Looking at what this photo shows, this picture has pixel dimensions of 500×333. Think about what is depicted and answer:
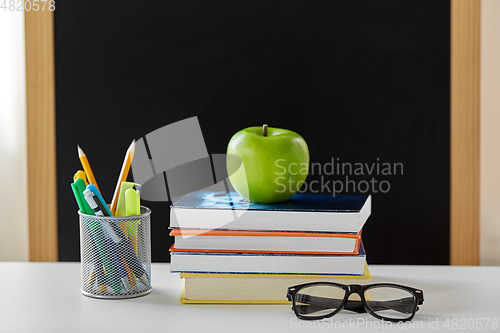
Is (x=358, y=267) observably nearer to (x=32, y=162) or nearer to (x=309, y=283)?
(x=309, y=283)

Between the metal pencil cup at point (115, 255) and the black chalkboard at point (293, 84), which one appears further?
the black chalkboard at point (293, 84)

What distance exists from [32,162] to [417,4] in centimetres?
94

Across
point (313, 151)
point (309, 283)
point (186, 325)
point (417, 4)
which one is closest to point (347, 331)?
point (309, 283)

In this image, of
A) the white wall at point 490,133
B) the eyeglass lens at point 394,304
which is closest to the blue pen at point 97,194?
the eyeglass lens at point 394,304

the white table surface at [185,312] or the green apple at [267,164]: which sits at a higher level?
the green apple at [267,164]

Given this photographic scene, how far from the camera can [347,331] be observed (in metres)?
0.62

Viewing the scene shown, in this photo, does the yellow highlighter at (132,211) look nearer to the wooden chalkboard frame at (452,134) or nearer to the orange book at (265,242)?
the orange book at (265,242)

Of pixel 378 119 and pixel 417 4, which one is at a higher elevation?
pixel 417 4

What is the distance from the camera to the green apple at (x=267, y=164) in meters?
0.71

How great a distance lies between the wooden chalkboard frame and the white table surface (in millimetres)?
291

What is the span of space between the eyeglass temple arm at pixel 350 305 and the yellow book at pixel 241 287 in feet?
0.11

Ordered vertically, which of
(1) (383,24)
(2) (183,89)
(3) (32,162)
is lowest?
(3) (32,162)

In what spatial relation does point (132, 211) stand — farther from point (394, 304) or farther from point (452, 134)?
point (452, 134)

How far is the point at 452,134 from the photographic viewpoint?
109cm
